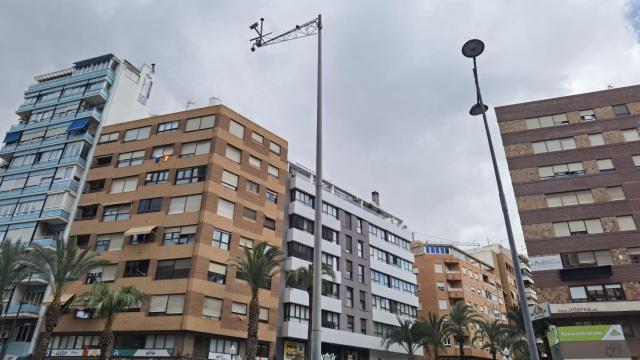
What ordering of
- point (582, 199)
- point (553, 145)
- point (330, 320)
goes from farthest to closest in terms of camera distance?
point (330, 320)
point (553, 145)
point (582, 199)

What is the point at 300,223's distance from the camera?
1817 inches

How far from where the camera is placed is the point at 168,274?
3572 centimetres

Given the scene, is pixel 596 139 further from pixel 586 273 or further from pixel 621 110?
pixel 586 273

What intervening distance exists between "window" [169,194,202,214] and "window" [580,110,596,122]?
36081 millimetres

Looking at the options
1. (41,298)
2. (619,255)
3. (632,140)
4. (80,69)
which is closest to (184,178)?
(41,298)

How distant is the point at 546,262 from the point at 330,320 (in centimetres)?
2051

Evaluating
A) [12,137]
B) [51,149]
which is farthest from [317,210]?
[12,137]

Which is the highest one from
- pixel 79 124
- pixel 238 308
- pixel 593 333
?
pixel 79 124

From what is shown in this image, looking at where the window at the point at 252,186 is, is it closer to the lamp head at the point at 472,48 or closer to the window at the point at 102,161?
the window at the point at 102,161

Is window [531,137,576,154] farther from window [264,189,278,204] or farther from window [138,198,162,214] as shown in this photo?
window [138,198,162,214]

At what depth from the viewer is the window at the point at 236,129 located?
42469 millimetres

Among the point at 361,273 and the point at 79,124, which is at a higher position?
the point at 79,124

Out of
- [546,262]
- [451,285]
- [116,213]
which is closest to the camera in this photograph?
[546,262]

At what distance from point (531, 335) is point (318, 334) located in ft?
20.6
